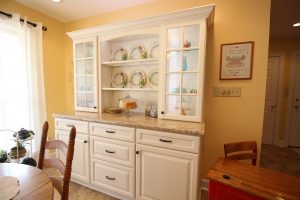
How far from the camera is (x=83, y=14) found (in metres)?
2.60

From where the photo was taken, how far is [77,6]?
2.33m

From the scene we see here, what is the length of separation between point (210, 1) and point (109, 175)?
2.38 metres

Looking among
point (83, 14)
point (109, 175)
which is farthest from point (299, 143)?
point (83, 14)

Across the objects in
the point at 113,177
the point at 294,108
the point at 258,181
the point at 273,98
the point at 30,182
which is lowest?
the point at 113,177

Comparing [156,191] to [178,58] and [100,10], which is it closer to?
[178,58]

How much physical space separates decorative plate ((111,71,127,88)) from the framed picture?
1.35 metres

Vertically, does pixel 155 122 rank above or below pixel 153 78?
below

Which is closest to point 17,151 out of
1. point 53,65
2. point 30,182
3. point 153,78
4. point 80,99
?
point 80,99

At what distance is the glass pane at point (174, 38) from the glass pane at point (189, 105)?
60 centimetres

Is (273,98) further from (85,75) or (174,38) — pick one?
(85,75)

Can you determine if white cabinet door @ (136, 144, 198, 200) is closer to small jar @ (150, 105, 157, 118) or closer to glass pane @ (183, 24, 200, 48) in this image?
small jar @ (150, 105, 157, 118)

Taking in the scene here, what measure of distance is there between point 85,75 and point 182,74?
4.91ft

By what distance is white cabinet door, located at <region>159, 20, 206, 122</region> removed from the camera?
5.49 ft

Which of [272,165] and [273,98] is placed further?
[273,98]
